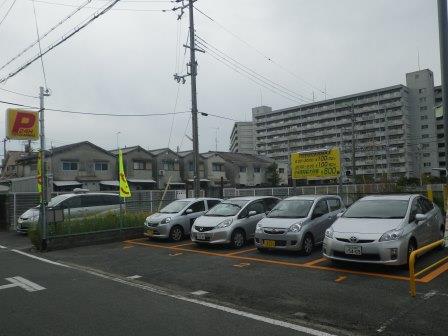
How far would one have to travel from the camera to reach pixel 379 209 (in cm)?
942

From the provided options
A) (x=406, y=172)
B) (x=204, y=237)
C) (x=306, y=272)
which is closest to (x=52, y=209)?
(x=204, y=237)

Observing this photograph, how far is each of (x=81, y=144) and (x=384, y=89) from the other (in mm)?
60612

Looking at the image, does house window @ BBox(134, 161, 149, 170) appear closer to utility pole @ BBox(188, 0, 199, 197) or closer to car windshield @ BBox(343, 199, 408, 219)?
utility pole @ BBox(188, 0, 199, 197)

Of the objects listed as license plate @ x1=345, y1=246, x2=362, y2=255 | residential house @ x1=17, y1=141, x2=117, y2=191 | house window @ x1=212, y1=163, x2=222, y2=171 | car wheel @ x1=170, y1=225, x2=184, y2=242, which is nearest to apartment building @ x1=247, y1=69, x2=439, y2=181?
house window @ x1=212, y1=163, x2=222, y2=171

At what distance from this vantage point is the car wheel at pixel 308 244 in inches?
412

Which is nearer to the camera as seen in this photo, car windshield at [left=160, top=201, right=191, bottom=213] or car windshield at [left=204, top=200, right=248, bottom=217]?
car windshield at [left=204, top=200, right=248, bottom=217]

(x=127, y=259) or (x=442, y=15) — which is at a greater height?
(x=442, y=15)

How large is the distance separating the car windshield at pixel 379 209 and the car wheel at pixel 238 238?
3581mm

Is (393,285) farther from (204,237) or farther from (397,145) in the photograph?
(397,145)

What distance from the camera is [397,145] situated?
3241 inches

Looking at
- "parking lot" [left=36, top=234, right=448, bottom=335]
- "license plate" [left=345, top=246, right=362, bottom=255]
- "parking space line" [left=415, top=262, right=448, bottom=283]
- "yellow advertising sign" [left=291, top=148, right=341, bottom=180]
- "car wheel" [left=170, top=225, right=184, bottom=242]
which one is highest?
"yellow advertising sign" [left=291, top=148, right=341, bottom=180]

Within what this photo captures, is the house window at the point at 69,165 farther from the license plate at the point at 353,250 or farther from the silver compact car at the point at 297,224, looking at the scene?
the license plate at the point at 353,250

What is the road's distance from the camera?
17.4 feet

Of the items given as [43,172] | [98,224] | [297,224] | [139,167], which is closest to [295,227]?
[297,224]
